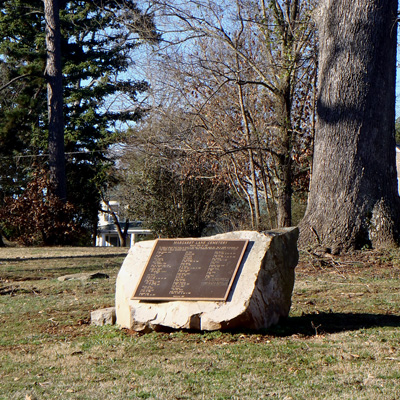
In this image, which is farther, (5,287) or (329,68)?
(329,68)

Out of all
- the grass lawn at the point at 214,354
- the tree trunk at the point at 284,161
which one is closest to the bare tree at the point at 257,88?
the tree trunk at the point at 284,161

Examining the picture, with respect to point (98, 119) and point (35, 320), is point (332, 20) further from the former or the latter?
point (98, 119)

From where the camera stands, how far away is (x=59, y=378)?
491 cm

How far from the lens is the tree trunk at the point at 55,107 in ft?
74.6

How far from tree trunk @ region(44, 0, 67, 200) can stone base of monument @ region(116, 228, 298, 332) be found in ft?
55.2

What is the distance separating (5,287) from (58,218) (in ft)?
40.5

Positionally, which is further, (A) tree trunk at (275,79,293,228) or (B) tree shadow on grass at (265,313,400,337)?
(A) tree trunk at (275,79,293,228)

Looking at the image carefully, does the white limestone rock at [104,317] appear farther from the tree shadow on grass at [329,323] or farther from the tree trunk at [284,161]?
the tree trunk at [284,161]

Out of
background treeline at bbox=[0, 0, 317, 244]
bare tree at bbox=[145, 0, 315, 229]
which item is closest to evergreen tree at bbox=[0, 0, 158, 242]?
background treeline at bbox=[0, 0, 317, 244]

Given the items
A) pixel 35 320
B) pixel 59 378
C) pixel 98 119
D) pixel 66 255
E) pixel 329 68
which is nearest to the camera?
pixel 59 378

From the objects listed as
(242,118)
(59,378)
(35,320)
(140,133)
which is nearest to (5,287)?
(35,320)

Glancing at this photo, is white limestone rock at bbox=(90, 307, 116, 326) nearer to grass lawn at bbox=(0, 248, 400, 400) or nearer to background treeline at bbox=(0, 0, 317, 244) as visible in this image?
grass lawn at bbox=(0, 248, 400, 400)

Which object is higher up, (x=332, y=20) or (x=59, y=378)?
(x=332, y=20)

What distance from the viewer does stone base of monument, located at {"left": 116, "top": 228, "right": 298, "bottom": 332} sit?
5.97 meters
